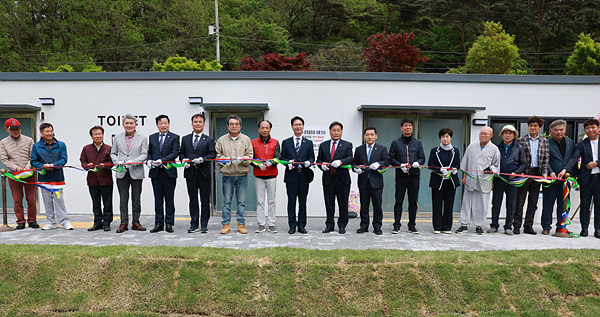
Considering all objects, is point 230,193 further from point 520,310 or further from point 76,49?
point 76,49

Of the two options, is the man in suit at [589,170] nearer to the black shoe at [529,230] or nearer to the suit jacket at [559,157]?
the suit jacket at [559,157]

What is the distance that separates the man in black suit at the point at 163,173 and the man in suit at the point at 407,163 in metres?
3.82

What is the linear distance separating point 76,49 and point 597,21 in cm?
3976

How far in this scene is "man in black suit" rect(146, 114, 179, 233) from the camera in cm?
630

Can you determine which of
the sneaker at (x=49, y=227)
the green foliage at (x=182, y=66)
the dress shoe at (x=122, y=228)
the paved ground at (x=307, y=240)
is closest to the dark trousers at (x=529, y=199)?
the paved ground at (x=307, y=240)

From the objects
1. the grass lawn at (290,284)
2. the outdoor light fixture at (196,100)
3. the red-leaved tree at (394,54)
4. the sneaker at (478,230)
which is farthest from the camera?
the red-leaved tree at (394,54)

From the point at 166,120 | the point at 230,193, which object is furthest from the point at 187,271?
the point at 166,120

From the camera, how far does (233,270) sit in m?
4.10

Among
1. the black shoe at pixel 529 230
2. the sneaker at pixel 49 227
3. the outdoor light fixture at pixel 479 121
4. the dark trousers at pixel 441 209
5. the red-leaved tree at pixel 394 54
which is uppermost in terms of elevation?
the red-leaved tree at pixel 394 54

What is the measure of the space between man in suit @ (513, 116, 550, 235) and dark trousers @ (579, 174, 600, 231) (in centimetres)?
68

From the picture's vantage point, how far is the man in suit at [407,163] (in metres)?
6.40

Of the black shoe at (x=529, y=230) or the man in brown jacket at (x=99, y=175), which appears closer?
the man in brown jacket at (x=99, y=175)

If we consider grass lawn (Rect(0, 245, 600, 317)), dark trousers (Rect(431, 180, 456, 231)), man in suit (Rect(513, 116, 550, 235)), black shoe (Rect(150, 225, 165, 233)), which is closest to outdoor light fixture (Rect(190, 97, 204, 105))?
black shoe (Rect(150, 225, 165, 233))

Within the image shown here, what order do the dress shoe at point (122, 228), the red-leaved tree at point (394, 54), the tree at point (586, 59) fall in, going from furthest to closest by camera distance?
the tree at point (586, 59)
the red-leaved tree at point (394, 54)
the dress shoe at point (122, 228)
